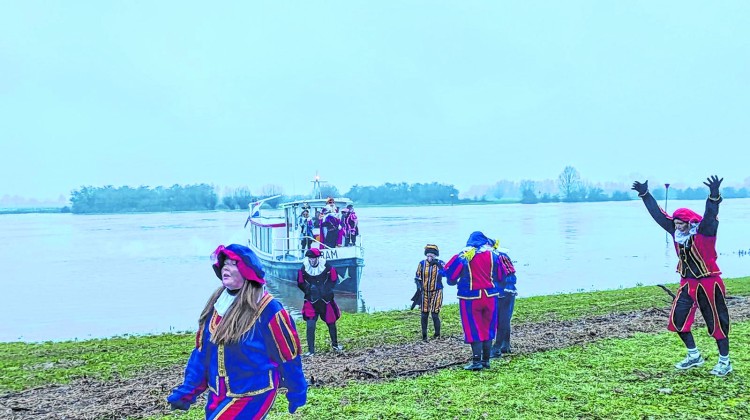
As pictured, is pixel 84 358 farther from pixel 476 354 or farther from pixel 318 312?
pixel 476 354

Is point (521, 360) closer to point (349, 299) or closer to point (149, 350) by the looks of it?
point (149, 350)

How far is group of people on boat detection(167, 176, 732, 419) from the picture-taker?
361 cm

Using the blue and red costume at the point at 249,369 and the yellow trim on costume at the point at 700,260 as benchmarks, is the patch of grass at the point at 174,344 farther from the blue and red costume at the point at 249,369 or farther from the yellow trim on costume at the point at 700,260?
the blue and red costume at the point at 249,369

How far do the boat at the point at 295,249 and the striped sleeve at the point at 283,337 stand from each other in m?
14.1

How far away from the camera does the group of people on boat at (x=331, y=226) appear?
21.6m

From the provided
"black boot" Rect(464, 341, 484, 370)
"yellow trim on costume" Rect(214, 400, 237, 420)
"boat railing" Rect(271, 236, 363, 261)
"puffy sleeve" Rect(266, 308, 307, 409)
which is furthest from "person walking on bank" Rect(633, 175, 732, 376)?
"boat railing" Rect(271, 236, 363, 261)

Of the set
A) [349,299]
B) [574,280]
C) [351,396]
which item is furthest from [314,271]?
[574,280]

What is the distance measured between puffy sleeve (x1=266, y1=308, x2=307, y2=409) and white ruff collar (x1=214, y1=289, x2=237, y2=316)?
27cm

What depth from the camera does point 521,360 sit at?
7512mm

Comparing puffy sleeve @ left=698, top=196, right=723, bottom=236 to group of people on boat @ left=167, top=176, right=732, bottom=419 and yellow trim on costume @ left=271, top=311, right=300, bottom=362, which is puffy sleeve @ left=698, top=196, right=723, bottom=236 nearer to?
group of people on boat @ left=167, top=176, right=732, bottom=419

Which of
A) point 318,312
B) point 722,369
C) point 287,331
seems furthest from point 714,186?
point 318,312

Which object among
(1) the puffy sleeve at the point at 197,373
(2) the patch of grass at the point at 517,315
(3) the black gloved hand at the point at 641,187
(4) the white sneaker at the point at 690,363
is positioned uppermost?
(3) the black gloved hand at the point at 641,187

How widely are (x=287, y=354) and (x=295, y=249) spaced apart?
18.6 m

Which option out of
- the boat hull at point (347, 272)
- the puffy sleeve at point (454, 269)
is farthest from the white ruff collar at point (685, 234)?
the boat hull at point (347, 272)
